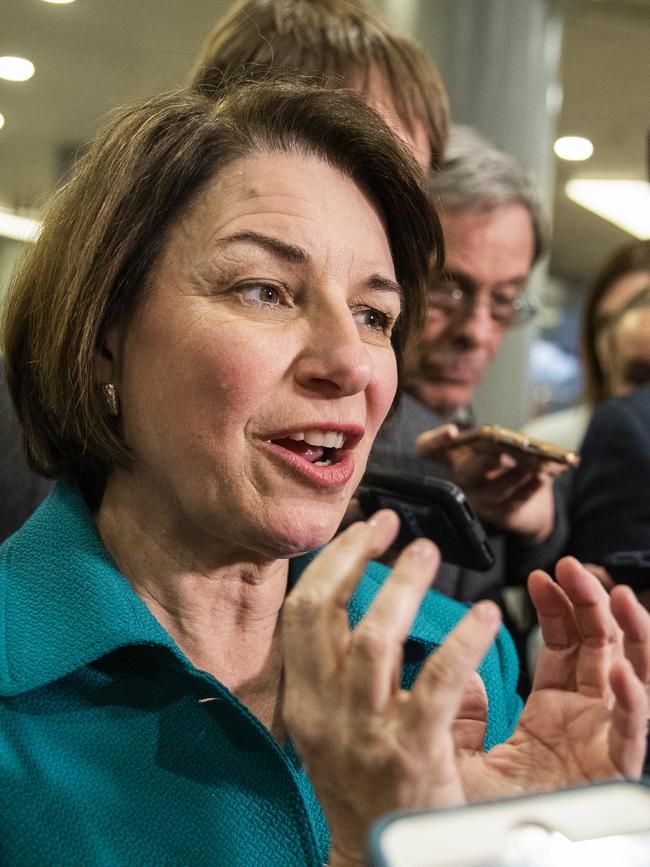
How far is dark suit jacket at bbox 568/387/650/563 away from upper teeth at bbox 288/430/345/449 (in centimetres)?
74

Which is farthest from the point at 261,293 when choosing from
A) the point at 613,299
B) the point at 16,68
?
the point at 16,68

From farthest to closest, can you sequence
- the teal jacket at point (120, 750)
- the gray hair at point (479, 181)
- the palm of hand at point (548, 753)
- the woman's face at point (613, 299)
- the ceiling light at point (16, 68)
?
the ceiling light at point (16, 68), the woman's face at point (613, 299), the gray hair at point (479, 181), the teal jacket at point (120, 750), the palm of hand at point (548, 753)

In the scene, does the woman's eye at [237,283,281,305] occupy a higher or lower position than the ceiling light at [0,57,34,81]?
lower

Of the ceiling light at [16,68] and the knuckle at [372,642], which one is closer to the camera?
the knuckle at [372,642]

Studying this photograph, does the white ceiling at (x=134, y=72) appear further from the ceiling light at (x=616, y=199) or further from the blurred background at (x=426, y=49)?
the ceiling light at (x=616, y=199)

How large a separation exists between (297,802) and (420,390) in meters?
1.03

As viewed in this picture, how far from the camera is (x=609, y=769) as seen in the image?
2.49 feet

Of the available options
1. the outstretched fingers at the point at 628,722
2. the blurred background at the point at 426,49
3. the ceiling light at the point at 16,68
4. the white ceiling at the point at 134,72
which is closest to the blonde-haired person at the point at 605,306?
the blurred background at the point at 426,49

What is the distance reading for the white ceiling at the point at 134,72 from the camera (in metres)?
1.76

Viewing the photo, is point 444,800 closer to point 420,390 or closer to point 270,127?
point 270,127

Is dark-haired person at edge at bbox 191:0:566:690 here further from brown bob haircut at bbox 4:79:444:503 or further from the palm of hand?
the palm of hand

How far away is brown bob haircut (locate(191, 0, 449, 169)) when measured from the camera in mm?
1585

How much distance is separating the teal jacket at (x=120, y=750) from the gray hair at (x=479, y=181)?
3.55 ft

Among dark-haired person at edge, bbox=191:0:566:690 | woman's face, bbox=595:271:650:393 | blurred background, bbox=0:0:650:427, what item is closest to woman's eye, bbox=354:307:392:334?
dark-haired person at edge, bbox=191:0:566:690
